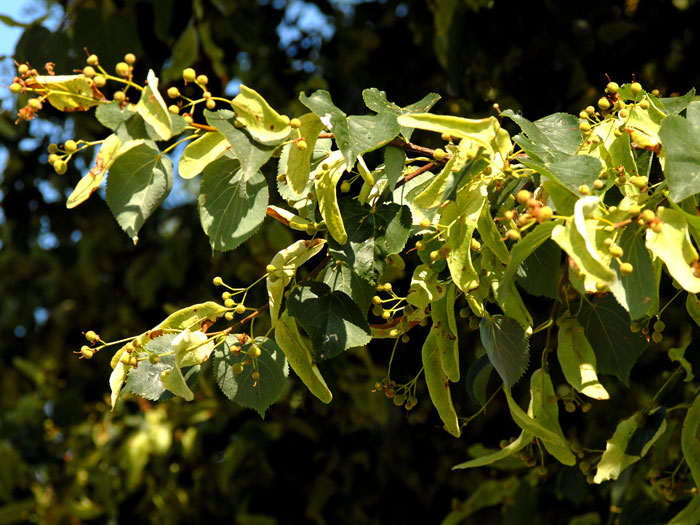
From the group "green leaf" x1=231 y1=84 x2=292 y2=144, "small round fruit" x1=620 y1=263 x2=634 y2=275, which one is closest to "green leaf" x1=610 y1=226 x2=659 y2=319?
"small round fruit" x1=620 y1=263 x2=634 y2=275

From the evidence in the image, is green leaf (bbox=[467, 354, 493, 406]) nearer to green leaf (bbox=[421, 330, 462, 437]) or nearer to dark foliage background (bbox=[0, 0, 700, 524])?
green leaf (bbox=[421, 330, 462, 437])

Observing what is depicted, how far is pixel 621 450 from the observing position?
0.97m

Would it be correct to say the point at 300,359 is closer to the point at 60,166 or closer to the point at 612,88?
the point at 60,166

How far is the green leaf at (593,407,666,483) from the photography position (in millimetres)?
931

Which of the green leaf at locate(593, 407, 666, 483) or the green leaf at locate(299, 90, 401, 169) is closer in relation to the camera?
the green leaf at locate(299, 90, 401, 169)

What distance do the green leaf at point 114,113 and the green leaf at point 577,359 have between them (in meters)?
0.52

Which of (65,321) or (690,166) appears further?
(65,321)

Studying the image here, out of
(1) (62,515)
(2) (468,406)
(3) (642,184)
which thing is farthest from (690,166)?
(1) (62,515)

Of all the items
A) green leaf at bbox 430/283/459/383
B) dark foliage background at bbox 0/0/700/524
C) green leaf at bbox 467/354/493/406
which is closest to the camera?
green leaf at bbox 430/283/459/383

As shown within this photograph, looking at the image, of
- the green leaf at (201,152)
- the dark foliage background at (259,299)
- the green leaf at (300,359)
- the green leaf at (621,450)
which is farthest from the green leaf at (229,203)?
the dark foliage background at (259,299)

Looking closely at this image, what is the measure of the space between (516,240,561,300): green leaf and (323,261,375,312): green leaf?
165 millimetres

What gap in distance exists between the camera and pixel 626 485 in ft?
5.33

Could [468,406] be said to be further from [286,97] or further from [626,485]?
[286,97]

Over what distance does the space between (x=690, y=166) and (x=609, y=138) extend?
14cm
